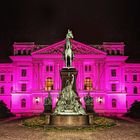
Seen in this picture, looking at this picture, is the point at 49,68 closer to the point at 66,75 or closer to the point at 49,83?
the point at 49,83

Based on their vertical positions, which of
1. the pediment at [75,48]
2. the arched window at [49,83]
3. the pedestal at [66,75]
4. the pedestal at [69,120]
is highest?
the pediment at [75,48]

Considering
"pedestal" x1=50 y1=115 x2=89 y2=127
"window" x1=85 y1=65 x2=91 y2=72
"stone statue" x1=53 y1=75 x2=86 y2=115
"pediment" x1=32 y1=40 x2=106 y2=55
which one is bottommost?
"pedestal" x1=50 y1=115 x2=89 y2=127

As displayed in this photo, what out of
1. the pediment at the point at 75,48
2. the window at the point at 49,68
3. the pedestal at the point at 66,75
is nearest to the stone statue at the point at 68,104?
the pedestal at the point at 66,75

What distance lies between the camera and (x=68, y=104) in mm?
26141

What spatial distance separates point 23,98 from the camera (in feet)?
246

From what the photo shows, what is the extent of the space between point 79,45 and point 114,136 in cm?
5553

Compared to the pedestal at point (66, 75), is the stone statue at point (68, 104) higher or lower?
lower

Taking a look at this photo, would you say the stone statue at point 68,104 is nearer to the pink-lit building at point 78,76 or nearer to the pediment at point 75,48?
the pink-lit building at point 78,76

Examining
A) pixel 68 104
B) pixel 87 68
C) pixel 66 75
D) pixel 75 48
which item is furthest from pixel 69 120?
pixel 87 68

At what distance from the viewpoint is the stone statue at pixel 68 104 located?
84.9 feet

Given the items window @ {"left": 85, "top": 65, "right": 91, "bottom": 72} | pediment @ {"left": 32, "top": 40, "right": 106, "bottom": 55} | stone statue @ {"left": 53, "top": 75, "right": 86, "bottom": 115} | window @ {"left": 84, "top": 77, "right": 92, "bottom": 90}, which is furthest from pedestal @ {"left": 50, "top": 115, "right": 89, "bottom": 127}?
window @ {"left": 85, "top": 65, "right": 91, "bottom": 72}

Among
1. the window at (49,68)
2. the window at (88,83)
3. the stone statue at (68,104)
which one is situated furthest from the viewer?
the window at (49,68)

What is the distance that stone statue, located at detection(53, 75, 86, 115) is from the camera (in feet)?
84.9

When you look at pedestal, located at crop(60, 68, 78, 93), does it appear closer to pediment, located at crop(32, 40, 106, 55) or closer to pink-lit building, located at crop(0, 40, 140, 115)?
pink-lit building, located at crop(0, 40, 140, 115)
